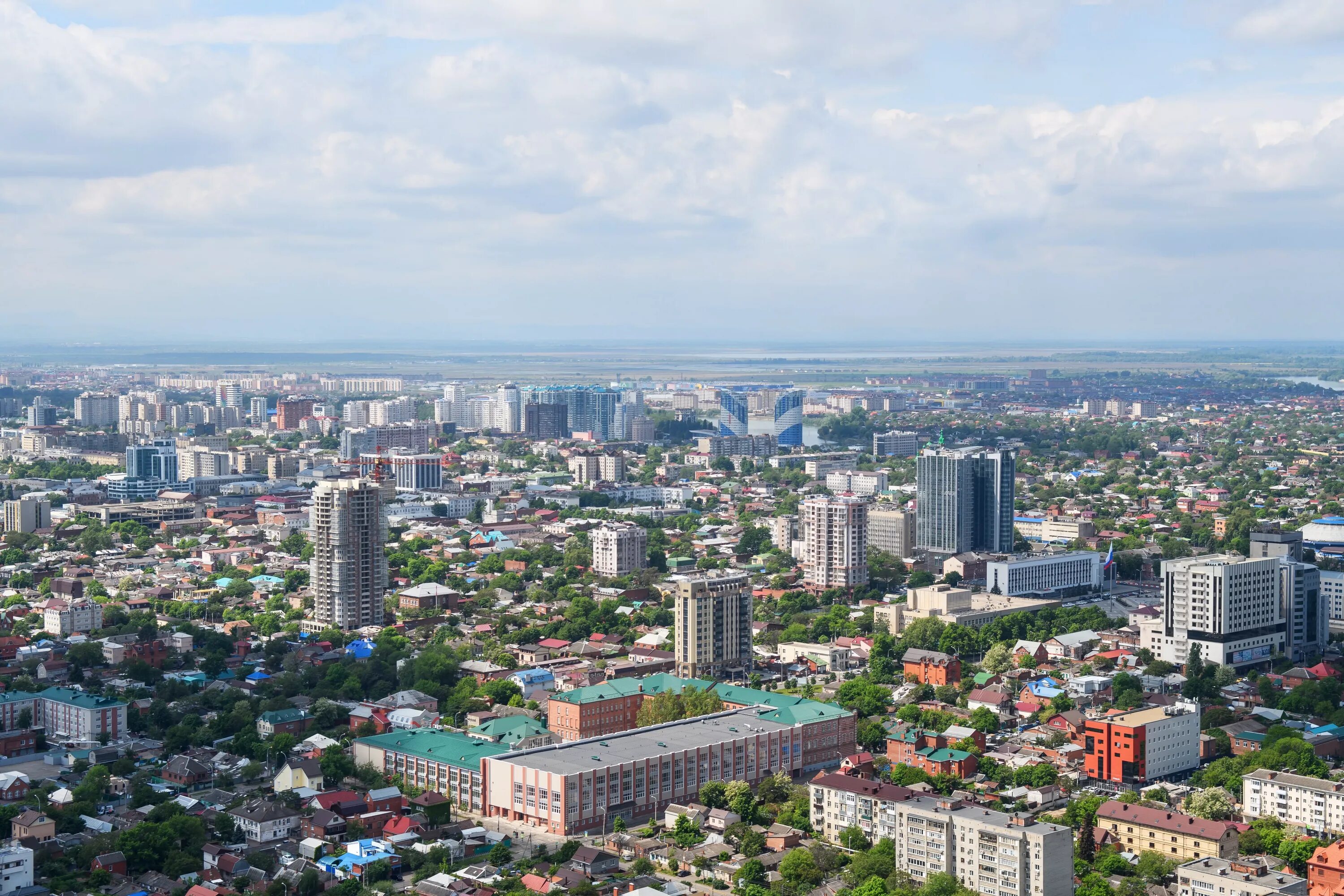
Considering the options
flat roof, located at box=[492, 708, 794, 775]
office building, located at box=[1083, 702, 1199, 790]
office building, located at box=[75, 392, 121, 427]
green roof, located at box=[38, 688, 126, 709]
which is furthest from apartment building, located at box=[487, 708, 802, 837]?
office building, located at box=[75, 392, 121, 427]

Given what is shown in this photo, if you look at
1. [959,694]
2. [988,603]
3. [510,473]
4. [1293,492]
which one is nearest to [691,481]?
[510,473]

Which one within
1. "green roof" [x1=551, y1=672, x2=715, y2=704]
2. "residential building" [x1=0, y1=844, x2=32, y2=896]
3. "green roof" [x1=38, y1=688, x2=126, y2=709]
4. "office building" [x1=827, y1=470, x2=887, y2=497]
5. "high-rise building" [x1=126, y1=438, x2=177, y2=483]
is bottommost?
"office building" [x1=827, y1=470, x2=887, y2=497]

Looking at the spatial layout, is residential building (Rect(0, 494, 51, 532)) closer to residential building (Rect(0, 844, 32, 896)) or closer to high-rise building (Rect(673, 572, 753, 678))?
high-rise building (Rect(673, 572, 753, 678))

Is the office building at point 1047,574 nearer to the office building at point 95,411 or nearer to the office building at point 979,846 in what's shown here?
the office building at point 979,846

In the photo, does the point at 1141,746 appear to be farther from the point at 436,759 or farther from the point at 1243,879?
the point at 436,759

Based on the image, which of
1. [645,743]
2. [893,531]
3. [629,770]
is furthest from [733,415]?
[629,770]

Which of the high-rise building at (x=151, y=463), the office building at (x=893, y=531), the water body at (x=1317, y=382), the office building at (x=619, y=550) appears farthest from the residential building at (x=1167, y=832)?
the water body at (x=1317, y=382)

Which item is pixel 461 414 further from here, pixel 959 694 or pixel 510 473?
pixel 959 694
